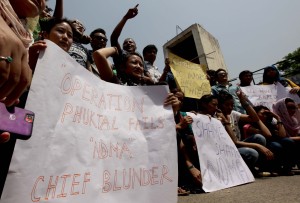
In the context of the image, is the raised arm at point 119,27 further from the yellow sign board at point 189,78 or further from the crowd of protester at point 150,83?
the yellow sign board at point 189,78

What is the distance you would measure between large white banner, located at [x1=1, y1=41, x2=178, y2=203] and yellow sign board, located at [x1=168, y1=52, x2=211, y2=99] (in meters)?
1.96

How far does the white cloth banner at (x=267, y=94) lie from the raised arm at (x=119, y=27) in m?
2.39

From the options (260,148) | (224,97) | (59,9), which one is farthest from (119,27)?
(260,148)

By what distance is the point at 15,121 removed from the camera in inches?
29.8

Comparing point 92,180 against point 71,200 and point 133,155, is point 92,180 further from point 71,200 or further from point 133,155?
point 133,155

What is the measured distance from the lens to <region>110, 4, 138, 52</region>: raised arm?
10.2 ft

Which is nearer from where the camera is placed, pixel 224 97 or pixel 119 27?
pixel 119 27

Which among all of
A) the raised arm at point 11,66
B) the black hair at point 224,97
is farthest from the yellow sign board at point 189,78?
the raised arm at point 11,66

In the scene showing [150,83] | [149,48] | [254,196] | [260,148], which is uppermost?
[149,48]

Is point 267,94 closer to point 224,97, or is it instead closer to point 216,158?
point 224,97

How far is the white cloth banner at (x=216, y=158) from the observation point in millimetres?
2311

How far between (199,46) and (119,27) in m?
7.51

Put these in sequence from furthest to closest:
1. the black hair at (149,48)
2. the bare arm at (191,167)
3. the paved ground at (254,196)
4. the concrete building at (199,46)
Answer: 1. the concrete building at (199,46)
2. the black hair at (149,48)
3. the bare arm at (191,167)
4. the paved ground at (254,196)

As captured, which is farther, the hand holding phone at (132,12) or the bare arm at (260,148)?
the bare arm at (260,148)
